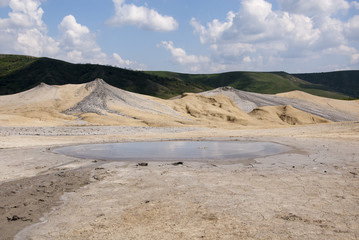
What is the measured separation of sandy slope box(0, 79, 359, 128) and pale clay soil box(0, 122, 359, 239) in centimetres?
2564

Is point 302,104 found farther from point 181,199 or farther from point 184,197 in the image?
point 181,199

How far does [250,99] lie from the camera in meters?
73.6

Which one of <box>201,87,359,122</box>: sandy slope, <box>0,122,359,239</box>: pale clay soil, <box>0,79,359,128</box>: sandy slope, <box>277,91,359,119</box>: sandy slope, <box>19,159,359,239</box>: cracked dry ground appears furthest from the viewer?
<box>277,91,359,119</box>: sandy slope

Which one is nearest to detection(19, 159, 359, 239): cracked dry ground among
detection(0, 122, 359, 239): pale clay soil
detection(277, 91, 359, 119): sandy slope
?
detection(0, 122, 359, 239): pale clay soil

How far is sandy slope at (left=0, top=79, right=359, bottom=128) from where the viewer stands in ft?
140

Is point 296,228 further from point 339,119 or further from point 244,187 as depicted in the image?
point 339,119

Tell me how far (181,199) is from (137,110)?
1648 inches

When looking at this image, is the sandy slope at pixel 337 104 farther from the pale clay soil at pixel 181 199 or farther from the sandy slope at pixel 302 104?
the pale clay soil at pixel 181 199

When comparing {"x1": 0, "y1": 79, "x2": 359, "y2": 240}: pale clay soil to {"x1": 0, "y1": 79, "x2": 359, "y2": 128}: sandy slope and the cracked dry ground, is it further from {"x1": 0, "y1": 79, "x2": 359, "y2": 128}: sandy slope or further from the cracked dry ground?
{"x1": 0, "y1": 79, "x2": 359, "y2": 128}: sandy slope

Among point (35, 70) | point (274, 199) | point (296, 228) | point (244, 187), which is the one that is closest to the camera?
point (296, 228)

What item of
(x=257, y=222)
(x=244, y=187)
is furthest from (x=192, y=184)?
(x=257, y=222)

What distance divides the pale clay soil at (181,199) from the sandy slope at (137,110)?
1009 inches

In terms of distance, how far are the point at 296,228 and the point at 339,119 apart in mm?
61835

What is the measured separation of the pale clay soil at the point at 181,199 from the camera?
629 cm
